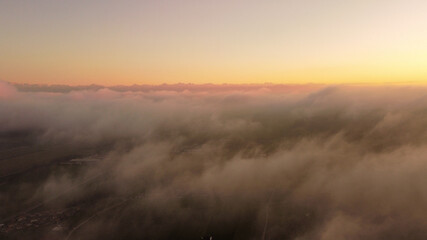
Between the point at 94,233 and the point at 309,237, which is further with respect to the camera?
the point at 94,233

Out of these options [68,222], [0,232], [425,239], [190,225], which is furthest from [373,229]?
[0,232]

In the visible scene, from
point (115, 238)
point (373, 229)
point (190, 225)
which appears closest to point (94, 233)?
point (115, 238)

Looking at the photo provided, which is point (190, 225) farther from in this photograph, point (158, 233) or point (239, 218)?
point (239, 218)

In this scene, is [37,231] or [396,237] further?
[37,231]

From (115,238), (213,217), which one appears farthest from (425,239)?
(115,238)

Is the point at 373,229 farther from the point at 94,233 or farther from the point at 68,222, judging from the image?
the point at 68,222

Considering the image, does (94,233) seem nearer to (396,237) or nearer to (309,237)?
(309,237)

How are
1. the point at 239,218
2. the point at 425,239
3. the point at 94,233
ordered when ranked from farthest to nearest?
1. the point at 239,218
2. the point at 94,233
3. the point at 425,239

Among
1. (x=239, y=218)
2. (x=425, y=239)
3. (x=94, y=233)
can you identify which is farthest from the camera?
(x=239, y=218)
